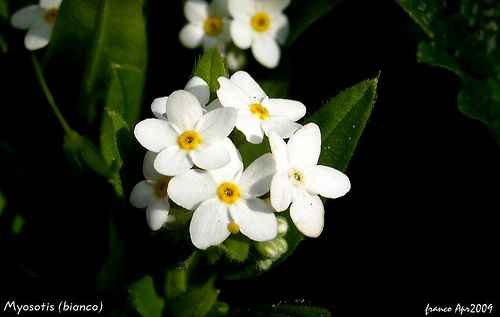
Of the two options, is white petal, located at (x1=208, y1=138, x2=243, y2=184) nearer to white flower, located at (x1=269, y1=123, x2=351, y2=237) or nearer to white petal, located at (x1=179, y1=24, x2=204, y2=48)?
white flower, located at (x1=269, y1=123, x2=351, y2=237)

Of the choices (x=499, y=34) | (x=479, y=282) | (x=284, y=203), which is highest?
(x=499, y=34)

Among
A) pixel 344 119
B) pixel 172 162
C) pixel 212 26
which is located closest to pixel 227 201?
pixel 172 162

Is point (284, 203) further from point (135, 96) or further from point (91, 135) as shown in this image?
point (91, 135)

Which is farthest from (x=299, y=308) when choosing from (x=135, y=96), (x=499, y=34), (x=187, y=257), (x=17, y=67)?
(x=17, y=67)

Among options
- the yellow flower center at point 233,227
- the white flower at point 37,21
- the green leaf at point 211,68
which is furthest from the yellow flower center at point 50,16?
the yellow flower center at point 233,227

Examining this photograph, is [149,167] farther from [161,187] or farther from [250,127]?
[250,127]
